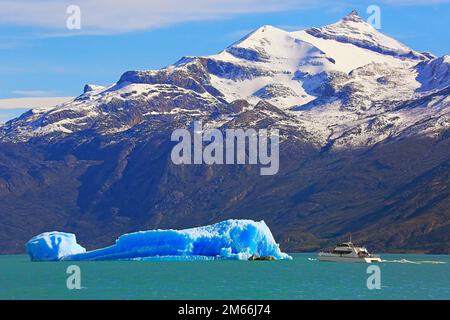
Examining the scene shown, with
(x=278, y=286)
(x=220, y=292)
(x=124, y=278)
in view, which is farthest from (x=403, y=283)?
(x=124, y=278)

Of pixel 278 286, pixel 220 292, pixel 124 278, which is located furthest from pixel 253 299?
pixel 124 278
